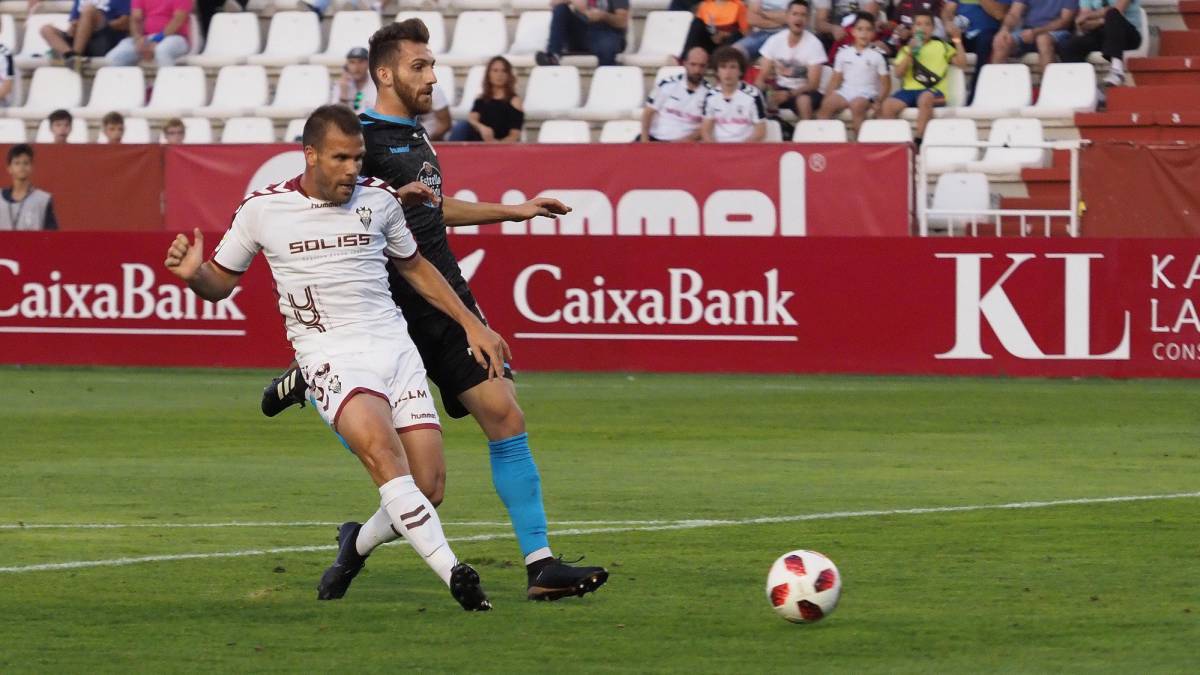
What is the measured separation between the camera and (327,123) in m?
7.26

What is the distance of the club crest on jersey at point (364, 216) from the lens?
7465 millimetres

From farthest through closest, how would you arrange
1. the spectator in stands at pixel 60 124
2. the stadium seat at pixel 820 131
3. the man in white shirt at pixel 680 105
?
the spectator in stands at pixel 60 124 < the stadium seat at pixel 820 131 < the man in white shirt at pixel 680 105

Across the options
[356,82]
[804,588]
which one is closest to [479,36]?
[356,82]

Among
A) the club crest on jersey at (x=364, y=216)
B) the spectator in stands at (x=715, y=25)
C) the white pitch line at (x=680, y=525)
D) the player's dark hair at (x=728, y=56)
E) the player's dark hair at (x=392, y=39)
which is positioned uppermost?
the player's dark hair at (x=392, y=39)

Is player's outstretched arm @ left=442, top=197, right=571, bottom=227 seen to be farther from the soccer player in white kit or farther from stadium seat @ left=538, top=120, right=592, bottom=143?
stadium seat @ left=538, top=120, right=592, bottom=143

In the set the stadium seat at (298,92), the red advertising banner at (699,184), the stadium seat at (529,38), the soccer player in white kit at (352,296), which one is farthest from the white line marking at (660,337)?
the soccer player in white kit at (352,296)

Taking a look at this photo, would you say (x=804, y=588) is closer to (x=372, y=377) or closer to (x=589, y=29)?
(x=372, y=377)

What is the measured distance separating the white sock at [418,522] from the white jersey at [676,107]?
13.3 m

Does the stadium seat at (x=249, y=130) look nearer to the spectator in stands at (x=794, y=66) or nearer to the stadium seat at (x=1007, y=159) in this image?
the spectator in stands at (x=794, y=66)

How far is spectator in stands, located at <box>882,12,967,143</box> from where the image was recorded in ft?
67.8

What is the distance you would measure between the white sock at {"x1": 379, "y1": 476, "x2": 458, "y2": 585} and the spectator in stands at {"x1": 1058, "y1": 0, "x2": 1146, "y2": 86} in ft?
49.1

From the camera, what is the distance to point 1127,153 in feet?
58.9

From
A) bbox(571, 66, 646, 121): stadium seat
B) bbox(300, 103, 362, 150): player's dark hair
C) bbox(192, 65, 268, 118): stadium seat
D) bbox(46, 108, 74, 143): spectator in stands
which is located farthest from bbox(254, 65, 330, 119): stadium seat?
bbox(300, 103, 362, 150): player's dark hair

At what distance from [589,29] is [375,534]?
15629mm
